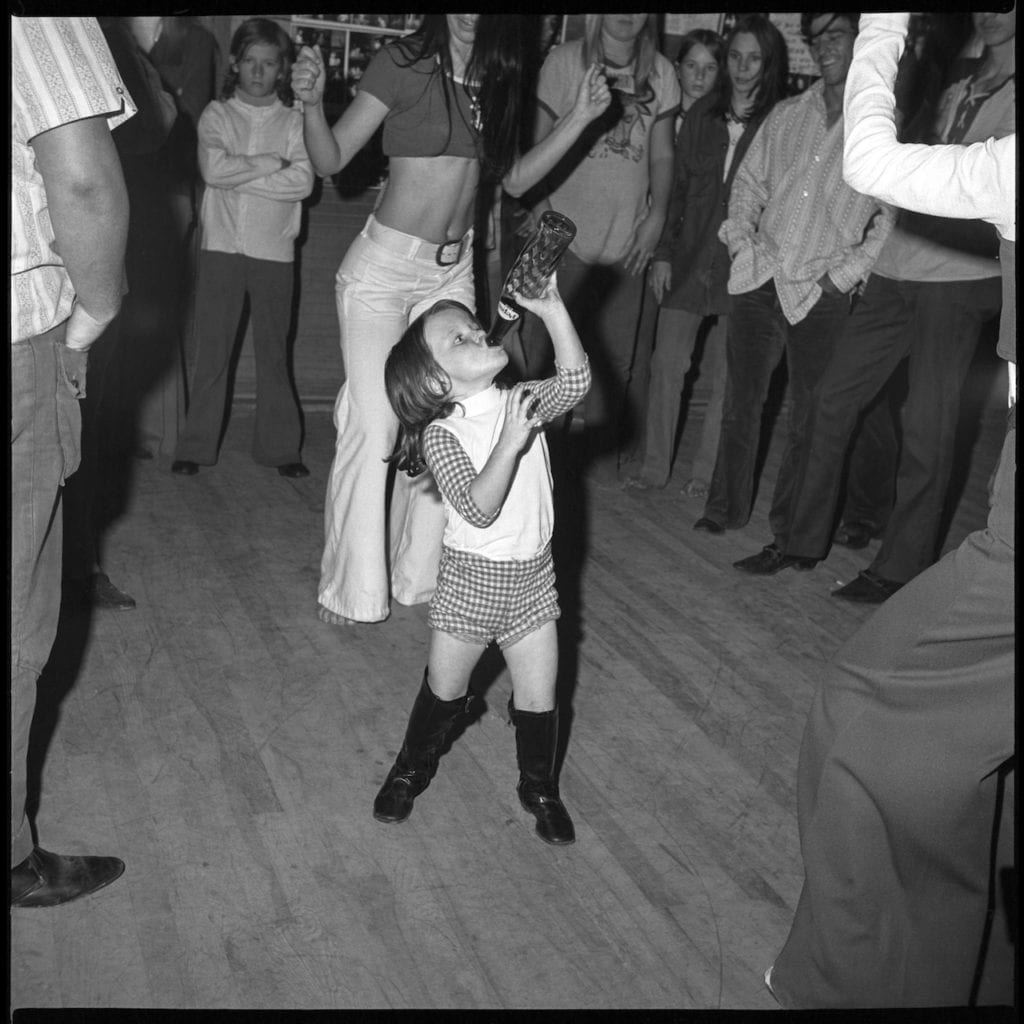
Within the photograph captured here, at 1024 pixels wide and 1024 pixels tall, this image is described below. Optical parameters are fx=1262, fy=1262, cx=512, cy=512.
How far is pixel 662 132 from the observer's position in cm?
415

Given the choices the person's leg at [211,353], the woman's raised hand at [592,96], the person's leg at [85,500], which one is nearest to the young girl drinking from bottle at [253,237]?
the person's leg at [211,353]

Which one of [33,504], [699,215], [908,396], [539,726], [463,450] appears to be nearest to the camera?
[33,504]

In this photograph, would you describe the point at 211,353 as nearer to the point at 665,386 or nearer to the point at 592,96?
the point at 665,386

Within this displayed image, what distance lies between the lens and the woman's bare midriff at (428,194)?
9.50ft

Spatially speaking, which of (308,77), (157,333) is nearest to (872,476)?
(308,77)

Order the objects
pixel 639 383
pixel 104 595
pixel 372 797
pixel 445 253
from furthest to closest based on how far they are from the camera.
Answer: pixel 639 383 < pixel 104 595 < pixel 445 253 < pixel 372 797

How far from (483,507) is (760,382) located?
2121mm

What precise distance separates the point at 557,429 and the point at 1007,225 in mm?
3057

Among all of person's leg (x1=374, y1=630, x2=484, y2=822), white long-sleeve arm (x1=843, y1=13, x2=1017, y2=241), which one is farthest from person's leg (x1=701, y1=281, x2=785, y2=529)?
white long-sleeve arm (x1=843, y1=13, x2=1017, y2=241)

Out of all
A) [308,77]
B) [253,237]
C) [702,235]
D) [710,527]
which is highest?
[308,77]

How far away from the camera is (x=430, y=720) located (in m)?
2.24

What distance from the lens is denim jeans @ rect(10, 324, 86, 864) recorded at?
1800mm

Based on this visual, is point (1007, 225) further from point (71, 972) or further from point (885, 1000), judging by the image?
point (71, 972)

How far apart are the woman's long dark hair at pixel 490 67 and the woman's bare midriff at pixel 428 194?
7 centimetres
